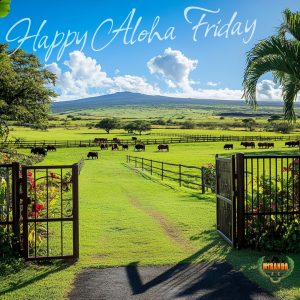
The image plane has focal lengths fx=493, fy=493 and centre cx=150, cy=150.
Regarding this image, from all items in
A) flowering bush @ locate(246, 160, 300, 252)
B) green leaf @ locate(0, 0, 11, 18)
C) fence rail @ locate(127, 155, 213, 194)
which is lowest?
fence rail @ locate(127, 155, 213, 194)

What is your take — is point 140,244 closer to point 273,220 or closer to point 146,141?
point 273,220

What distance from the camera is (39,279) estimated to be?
26.9 ft

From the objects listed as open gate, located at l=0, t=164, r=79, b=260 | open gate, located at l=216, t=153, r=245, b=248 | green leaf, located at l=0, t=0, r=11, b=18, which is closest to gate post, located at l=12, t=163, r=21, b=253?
open gate, located at l=0, t=164, r=79, b=260

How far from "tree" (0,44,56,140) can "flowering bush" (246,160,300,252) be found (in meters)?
35.5

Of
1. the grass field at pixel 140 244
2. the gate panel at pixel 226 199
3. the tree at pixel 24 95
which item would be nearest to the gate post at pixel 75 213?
the grass field at pixel 140 244

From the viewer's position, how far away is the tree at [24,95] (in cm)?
4484

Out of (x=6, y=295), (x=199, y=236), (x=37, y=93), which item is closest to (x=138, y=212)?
(x=199, y=236)

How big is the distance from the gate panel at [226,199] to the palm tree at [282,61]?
2855 millimetres

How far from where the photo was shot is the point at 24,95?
46031 mm

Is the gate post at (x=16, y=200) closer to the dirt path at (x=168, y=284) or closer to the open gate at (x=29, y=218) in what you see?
the open gate at (x=29, y=218)

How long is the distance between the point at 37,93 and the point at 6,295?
4084 centimetres

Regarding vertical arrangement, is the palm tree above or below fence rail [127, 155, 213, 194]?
above

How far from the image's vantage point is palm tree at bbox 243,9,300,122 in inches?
489

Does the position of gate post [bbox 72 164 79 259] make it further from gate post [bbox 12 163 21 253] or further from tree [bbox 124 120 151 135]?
tree [bbox 124 120 151 135]
